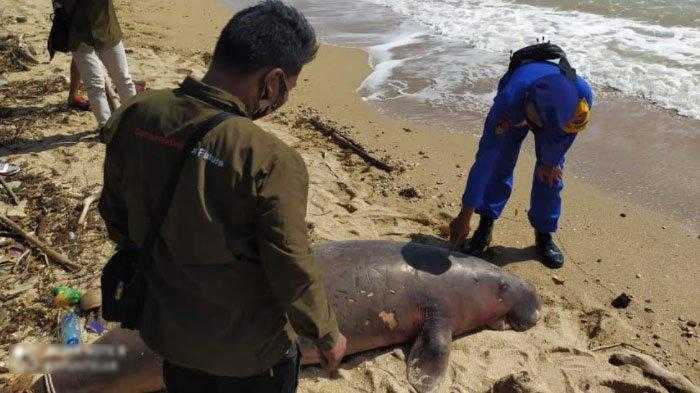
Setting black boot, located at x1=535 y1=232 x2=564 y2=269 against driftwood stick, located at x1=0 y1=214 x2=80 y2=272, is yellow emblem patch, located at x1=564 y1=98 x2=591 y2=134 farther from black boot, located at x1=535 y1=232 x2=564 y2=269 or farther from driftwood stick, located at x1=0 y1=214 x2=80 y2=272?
driftwood stick, located at x1=0 y1=214 x2=80 y2=272

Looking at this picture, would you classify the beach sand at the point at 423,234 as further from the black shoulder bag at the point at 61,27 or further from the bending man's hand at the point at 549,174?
the black shoulder bag at the point at 61,27

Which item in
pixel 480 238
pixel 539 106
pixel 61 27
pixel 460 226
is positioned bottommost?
pixel 480 238

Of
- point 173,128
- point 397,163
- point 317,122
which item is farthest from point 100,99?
point 173,128

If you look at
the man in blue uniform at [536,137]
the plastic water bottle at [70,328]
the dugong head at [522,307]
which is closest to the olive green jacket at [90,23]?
the plastic water bottle at [70,328]

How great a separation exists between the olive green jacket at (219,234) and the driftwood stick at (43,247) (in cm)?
240

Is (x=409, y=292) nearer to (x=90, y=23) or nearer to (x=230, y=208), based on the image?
(x=230, y=208)

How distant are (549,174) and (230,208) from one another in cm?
318

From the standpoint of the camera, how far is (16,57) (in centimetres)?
748

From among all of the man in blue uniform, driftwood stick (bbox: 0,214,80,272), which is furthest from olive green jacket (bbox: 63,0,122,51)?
the man in blue uniform

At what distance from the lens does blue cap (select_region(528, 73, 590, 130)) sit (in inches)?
151

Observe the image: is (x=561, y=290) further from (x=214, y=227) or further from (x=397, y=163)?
(x=214, y=227)

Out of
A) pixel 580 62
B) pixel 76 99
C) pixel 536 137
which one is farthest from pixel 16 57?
pixel 580 62

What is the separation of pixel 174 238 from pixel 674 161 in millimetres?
5416

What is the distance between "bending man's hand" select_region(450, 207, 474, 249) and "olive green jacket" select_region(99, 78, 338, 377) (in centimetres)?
244
